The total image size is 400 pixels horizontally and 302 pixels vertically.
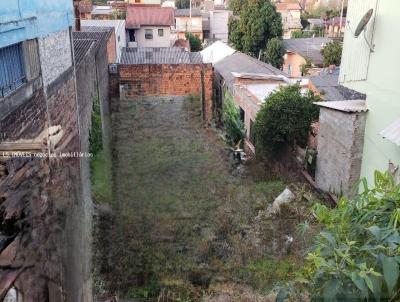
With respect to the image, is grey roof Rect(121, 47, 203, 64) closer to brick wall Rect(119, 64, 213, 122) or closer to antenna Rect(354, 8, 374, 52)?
brick wall Rect(119, 64, 213, 122)

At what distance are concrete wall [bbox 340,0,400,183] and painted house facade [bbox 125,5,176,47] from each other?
21116 millimetres

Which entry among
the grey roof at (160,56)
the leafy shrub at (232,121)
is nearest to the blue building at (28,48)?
the leafy shrub at (232,121)

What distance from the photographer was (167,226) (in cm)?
694

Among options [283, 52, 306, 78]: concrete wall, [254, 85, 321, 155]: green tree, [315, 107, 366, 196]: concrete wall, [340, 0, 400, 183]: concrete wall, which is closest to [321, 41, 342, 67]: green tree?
[283, 52, 306, 78]: concrete wall

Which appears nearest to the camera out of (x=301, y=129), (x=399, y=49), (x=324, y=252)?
(x=324, y=252)

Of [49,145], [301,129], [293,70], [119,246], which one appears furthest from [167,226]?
[293,70]

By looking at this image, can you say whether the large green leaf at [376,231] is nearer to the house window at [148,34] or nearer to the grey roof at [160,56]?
the grey roof at [160,56]

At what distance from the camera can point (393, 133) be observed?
5582 millimetres

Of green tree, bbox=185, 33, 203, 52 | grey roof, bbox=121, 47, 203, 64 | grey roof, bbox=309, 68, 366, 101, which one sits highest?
grey roof, bbox=121, 47, 203, 64

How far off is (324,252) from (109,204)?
19.9 ft

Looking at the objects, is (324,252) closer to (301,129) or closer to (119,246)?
(119,246)

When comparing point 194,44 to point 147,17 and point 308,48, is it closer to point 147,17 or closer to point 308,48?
point 147,17

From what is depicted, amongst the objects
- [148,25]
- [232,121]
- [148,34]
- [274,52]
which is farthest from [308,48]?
[232,121]

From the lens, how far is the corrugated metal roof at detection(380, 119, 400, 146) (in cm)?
545
